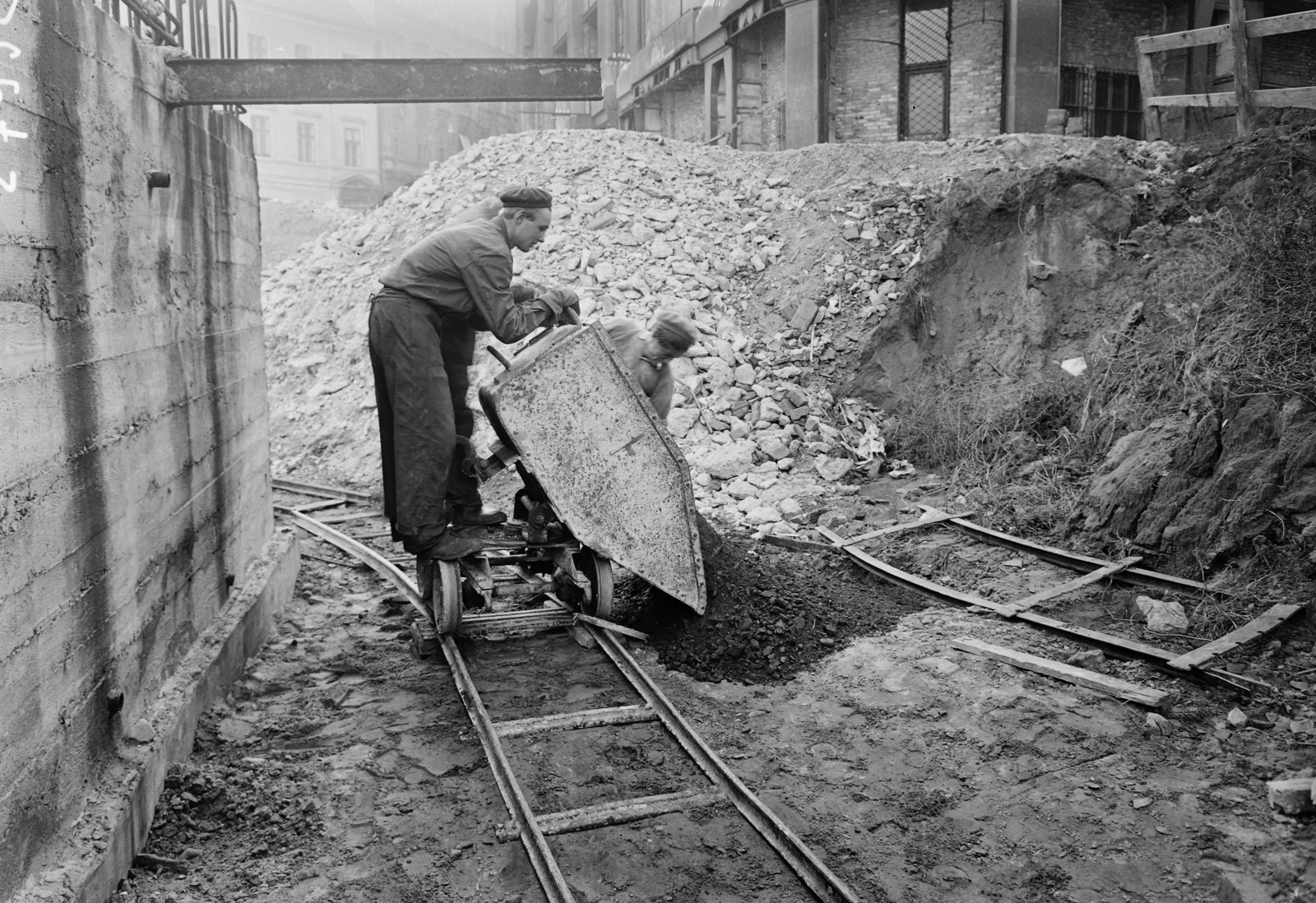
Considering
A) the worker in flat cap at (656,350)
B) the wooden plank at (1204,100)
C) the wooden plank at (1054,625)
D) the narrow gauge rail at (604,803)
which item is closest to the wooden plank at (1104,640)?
the wooden plank at (1054,625)

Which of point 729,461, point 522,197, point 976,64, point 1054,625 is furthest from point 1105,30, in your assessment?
point 522,197

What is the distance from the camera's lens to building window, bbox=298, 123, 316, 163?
1895 inches

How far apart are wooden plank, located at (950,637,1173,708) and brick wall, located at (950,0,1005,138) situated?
1532 cm

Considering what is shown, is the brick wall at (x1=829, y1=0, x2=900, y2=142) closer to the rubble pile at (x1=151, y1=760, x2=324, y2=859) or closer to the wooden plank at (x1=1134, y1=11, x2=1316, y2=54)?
the wooden plank at (x1=1134, y1=11, x2=1316, y2=54)

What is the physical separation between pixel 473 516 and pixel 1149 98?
39.7 feet

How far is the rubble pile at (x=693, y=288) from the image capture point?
34.0 ft

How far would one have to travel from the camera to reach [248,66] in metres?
5.18

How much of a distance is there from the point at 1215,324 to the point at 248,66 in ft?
25.0

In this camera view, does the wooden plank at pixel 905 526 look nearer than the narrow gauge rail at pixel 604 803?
No

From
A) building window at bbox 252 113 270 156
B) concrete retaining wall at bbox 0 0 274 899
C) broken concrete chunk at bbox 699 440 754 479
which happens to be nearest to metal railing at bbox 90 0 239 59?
concrete retaining wall at bbox 0 0 274 899

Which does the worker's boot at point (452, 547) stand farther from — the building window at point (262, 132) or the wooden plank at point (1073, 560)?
the building window at point (262, 132)

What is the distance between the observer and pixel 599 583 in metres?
5.86

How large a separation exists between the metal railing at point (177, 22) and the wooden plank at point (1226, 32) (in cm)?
952

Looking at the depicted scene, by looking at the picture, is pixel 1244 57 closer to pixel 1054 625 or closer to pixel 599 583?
pixel 1054 625
